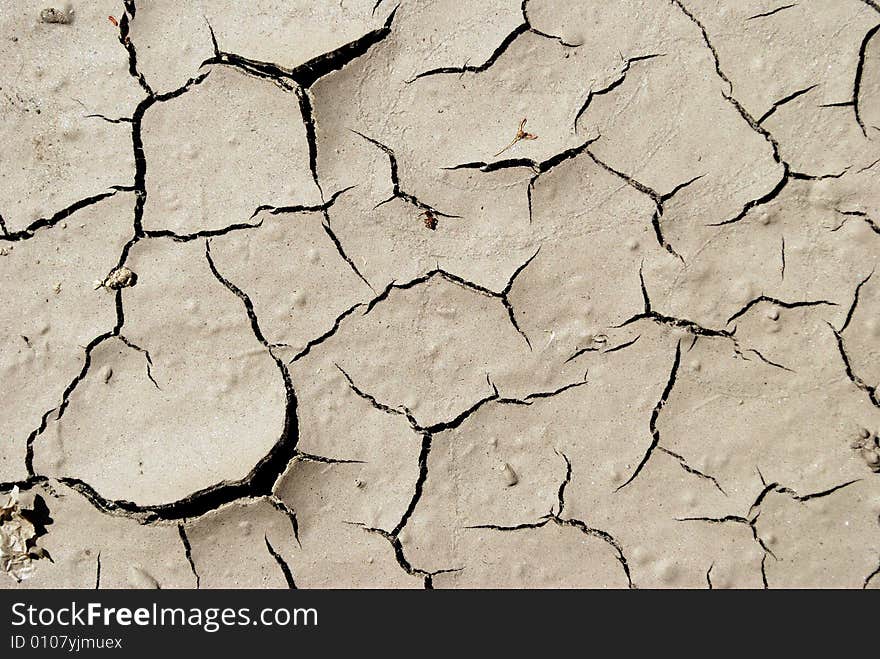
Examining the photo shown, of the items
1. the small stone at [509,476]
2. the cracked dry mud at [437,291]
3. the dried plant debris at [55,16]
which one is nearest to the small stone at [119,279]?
the cracked dry mud at [437,291]

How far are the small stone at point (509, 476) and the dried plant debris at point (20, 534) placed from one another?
1495 millimetres

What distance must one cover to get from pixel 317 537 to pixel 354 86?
1.49m

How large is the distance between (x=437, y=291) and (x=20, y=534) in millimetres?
1572

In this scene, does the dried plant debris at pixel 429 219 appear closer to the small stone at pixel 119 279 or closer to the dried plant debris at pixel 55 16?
the small stone at pixel 119 279

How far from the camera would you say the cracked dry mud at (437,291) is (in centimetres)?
259

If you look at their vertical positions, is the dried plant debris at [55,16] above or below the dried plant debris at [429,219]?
above

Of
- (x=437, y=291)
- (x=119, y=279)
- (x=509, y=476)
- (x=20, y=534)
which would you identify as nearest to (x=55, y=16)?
(x=119, y=279)

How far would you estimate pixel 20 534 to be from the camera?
8.54 ft

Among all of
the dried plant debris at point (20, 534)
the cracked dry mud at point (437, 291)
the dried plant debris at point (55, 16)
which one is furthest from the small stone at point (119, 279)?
the dried plant debris at point (55, 16)

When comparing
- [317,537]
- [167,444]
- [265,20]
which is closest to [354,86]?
[265,20]

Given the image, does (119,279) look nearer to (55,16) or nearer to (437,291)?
(55,16)

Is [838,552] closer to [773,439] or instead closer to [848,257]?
[773,439]

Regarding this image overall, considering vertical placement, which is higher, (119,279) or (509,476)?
(119,279)

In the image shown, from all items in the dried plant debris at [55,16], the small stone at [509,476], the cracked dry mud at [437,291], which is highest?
the dried plant debris at [55,16]
